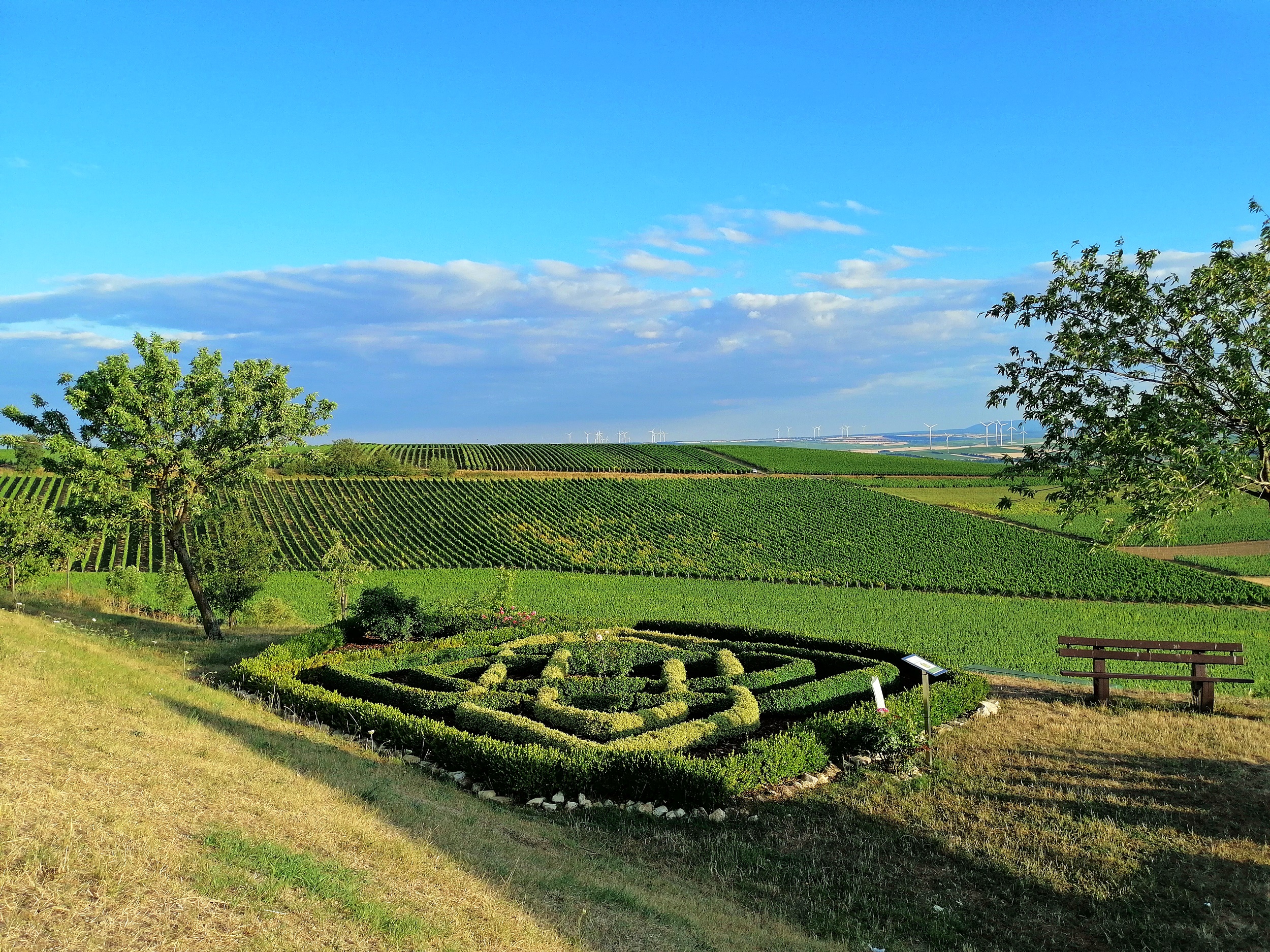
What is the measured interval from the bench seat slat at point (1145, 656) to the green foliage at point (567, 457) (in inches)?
2977

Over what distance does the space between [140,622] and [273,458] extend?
714 cm

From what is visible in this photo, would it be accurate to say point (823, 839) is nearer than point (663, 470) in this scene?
Yes

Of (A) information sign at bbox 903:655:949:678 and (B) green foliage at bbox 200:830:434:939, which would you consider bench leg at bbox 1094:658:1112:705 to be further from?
(B) green foliage at bbox 200:830:434:939

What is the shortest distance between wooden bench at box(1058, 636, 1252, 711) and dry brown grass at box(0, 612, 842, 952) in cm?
1177

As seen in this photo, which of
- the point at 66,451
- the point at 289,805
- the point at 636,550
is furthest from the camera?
the point at 636,550

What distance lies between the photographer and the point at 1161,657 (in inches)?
647

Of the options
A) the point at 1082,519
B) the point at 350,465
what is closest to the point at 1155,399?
the point at 1082,519

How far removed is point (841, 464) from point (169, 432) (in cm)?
9880

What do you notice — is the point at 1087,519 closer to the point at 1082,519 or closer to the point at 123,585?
the point at 1082,519

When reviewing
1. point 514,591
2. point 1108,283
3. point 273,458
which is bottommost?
point 514,591

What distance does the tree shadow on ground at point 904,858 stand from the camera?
8156 millimetres

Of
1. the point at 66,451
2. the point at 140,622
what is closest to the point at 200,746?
the point at 66,451

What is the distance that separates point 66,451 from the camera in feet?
76.5

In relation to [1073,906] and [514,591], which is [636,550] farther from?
[1073,906]
